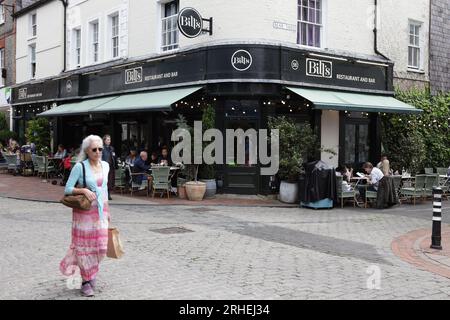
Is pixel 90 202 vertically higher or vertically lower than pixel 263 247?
higher

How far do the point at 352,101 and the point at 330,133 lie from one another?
53.5 inches

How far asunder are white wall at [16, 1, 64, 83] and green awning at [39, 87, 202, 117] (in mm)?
4057

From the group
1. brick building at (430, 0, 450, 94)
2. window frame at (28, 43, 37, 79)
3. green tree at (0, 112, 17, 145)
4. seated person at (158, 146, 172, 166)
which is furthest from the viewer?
green tree at (0, 112, 17, 145)

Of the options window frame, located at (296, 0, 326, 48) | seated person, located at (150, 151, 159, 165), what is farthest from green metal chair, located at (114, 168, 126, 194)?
window frame, located at (296, 0, 326, 48)

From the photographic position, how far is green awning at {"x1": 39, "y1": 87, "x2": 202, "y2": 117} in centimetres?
1484

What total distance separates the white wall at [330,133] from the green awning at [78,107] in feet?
24.9

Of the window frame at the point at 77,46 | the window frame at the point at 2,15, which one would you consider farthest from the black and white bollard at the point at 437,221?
the window frame at the point at 2,15

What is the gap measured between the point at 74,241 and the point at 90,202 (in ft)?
1.60

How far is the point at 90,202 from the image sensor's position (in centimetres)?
537

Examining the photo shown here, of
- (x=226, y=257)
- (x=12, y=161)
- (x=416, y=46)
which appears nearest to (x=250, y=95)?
(x=226, y=257)
